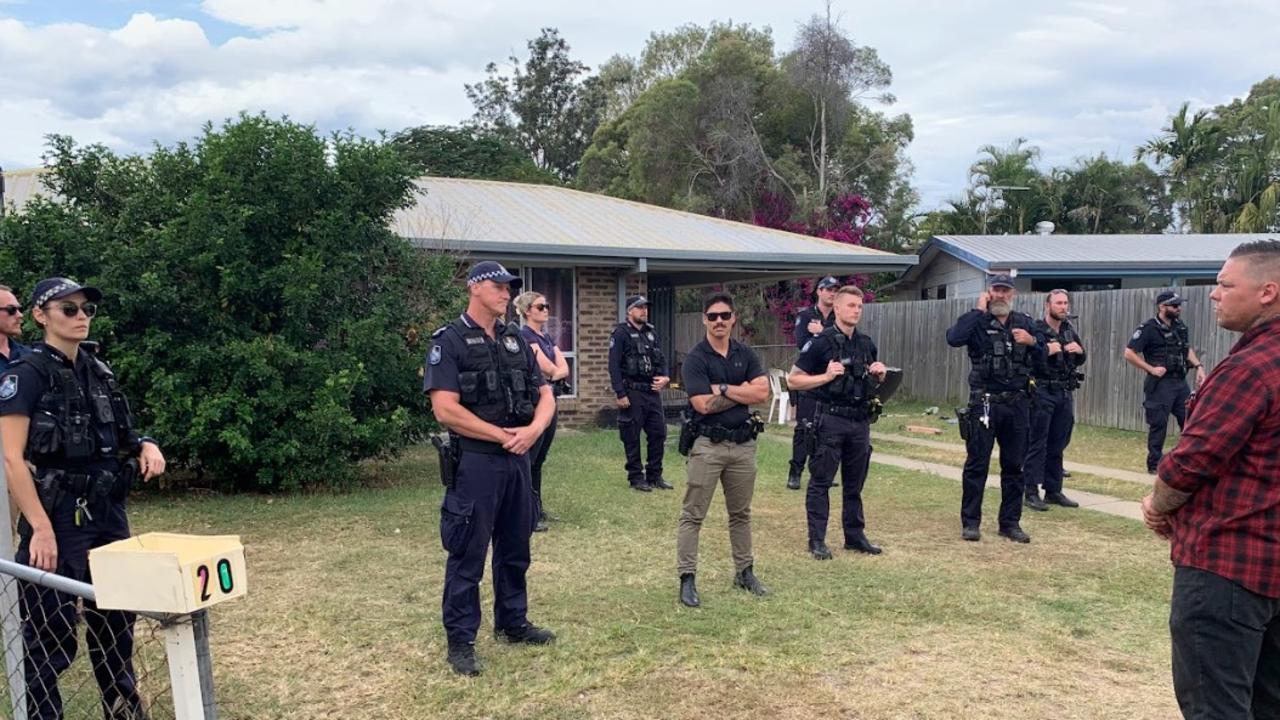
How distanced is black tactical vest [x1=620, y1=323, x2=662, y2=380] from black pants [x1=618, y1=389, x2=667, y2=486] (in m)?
0.20

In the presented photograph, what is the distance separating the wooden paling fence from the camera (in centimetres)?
1341

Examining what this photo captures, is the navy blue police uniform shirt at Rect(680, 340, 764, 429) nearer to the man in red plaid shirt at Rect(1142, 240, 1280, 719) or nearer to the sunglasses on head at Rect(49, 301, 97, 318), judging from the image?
the man in red plaid shirt at Rect(1142, 240, 1280, 719)

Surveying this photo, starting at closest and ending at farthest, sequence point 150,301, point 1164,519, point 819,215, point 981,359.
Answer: point 1164,519
point 981,359
point 150,301
point 819,215

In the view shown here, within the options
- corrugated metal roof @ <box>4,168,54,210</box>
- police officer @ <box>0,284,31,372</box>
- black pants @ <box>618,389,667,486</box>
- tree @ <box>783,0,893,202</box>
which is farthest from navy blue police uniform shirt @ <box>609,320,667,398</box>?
tree @ <box>783,0,893,202</box>

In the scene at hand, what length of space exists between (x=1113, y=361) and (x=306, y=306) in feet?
39.9

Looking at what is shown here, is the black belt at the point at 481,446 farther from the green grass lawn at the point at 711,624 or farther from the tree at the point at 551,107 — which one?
the tree at the point at 551,107

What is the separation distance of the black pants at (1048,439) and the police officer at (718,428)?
12.6 feet

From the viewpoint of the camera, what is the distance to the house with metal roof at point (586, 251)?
13.2 metres

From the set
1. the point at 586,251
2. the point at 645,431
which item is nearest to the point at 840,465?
the point at 645,431

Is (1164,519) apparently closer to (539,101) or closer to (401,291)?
(401,291)

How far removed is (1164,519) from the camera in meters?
A: 3.05

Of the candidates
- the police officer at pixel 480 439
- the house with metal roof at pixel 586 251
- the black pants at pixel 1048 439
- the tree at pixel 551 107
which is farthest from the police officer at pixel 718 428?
the tree at pixel 551 107

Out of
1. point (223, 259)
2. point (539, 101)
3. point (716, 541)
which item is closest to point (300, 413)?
point (223, 259)

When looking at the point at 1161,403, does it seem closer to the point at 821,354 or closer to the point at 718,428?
the point at 821,354
